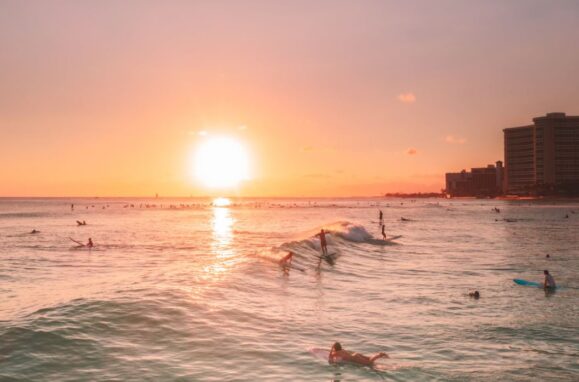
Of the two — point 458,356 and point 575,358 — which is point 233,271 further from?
point 575,358

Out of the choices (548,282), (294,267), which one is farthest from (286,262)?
(548,282)

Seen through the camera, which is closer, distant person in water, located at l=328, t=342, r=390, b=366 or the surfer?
distant person in water, located at l=328, t=342, r=390, b=366

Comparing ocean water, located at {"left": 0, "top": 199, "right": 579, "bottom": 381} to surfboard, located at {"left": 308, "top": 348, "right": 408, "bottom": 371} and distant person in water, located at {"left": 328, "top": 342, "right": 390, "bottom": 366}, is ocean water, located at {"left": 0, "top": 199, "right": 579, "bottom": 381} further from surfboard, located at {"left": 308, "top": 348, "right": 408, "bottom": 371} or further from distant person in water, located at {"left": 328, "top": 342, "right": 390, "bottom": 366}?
distant person in water, located at {"left": 328, "top": 342, "right": 390, "bottom": 366}

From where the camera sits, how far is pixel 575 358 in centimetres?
1410

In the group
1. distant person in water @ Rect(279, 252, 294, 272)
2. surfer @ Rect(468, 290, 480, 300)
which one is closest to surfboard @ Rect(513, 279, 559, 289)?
surfer @ Rect(468, 290, 480, 300)

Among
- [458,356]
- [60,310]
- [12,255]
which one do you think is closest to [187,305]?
[60,310]

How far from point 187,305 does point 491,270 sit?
839 inches

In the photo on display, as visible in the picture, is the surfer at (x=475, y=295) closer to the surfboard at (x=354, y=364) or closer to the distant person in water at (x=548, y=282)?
the distant person in water at (x=548, y=282)

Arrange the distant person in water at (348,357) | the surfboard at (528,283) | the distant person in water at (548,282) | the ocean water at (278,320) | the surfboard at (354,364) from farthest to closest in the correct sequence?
1. the surfboard at (528,283)
2. the distant person in water at (548,282)
3. the distant person in water at (348,357)
4. the surfboard at (354,364)
5. the ocean water at (278,320)

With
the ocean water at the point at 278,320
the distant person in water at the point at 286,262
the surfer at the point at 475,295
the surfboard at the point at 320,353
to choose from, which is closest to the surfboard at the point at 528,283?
the ocean water at the point at 278,320

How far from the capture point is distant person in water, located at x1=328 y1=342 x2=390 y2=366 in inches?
534

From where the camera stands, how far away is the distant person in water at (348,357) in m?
13.6

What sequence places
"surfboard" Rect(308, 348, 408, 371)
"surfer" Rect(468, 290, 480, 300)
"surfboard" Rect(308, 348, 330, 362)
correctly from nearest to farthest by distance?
"surfboard" Rect(308, 348, 408, 371), "surfboard" Rect(308, 348, 330, 362), "surfer" Rect(468, 290, 480, 300)

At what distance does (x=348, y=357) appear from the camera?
536 inches
